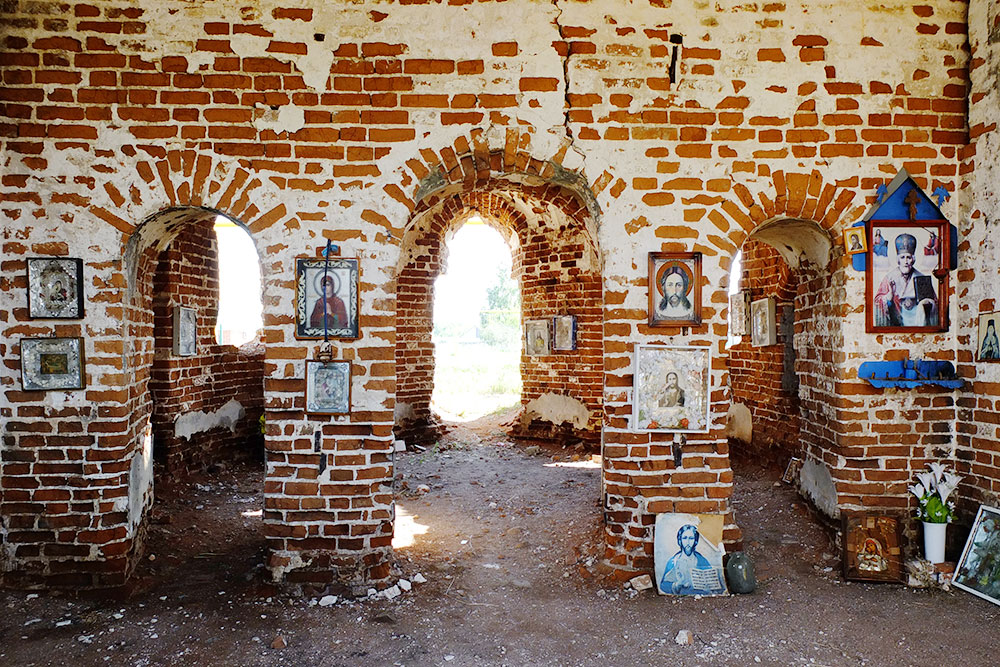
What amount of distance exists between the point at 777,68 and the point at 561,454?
5335mm

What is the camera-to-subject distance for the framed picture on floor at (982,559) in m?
3.85

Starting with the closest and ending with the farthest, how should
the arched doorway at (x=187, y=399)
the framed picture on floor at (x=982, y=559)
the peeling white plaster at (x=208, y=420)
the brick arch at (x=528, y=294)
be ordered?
the framed picture on floor at (x=982, y=559), the arched doorway at (x=187, y=399), the peeling white plaster at (x=208, y=420), the brick arch at (x=528, y=294)

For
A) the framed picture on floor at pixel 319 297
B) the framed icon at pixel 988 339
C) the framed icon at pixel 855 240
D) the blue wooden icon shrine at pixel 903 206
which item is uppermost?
the blue wooden icon shrine at pixel 903 206

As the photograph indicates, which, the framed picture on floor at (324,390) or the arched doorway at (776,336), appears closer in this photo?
the framed picture on floor at (324,390)

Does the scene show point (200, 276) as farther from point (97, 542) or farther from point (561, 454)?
point (561, 454)

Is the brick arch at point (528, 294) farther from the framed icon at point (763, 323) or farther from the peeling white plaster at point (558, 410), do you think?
the framed icon at point (763, 323)

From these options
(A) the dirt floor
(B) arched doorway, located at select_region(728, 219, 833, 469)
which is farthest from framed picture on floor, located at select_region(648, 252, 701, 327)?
(A) the dirt floor

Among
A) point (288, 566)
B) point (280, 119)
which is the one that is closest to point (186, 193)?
point (280, 119)

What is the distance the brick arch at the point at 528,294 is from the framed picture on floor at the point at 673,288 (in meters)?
3.89

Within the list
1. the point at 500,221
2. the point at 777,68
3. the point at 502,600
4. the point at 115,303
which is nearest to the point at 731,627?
the point at 502,600

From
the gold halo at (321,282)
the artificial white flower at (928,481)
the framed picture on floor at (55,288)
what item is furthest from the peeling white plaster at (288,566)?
the artificial white flower at (928,481)

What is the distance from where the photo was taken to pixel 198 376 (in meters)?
6.66

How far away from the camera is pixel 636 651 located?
3.35 meters

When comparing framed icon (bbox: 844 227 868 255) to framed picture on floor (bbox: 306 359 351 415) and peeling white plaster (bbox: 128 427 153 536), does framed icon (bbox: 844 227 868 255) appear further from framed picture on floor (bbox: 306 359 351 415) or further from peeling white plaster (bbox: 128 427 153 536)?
peeling white plaster (bbox: 128 427 153 536)
